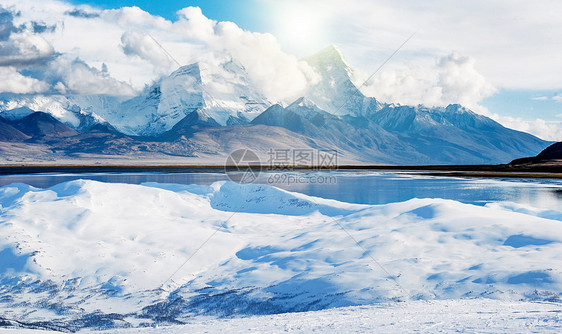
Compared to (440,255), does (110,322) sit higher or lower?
lower

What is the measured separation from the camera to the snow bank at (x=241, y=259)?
15.8 metres

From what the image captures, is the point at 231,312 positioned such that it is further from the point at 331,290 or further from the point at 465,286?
the point at 465,286

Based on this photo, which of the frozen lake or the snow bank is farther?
the frozen lake

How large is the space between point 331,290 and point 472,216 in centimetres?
1065

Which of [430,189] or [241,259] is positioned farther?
[430,189]

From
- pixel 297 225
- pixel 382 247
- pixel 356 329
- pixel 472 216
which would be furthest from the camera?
pixel 297 225

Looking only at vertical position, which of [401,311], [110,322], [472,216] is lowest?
[110,322]

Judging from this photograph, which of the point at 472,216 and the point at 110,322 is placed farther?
the point at 472,216

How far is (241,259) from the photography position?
826 inches

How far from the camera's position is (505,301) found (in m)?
14.3

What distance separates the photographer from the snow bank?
1576 cm

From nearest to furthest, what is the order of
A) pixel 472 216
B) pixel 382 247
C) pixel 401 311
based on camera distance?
1. pixel 401 311
2. pixel 382 247
3. pixel 472 216

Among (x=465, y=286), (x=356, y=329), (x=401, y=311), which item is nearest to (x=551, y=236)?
(x=465, y=286)

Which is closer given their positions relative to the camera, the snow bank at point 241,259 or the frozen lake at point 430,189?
the snow bank at point 241,259
